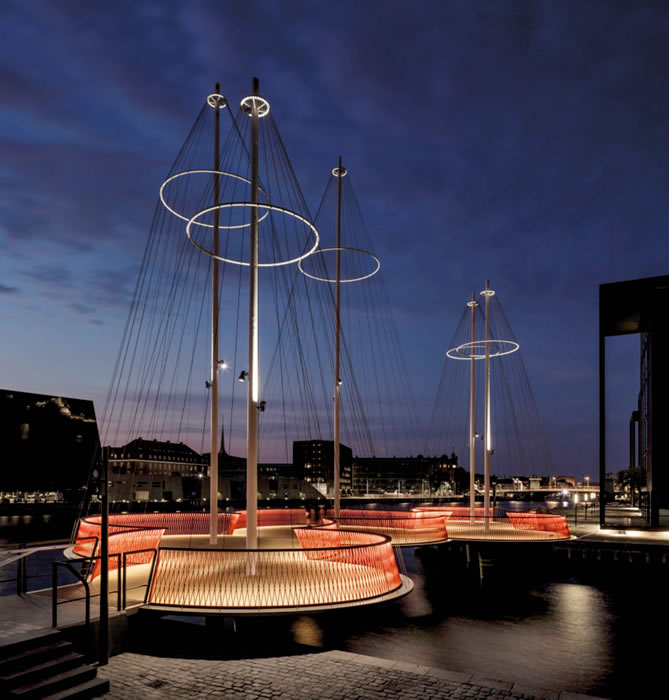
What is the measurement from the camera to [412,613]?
22.8 m

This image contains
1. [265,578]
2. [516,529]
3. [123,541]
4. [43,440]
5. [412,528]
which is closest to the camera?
[265,578]

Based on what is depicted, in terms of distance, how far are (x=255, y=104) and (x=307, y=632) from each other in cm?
1559

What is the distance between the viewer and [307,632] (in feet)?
65.4

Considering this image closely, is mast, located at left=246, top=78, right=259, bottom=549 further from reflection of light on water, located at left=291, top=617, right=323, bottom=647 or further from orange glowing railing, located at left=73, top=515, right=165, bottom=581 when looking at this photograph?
reflection of light on water, located at left=291, top=617, right=323, bottom=647

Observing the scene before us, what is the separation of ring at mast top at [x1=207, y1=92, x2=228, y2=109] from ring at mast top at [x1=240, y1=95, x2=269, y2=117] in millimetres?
6482

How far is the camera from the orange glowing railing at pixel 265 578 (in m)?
13.1

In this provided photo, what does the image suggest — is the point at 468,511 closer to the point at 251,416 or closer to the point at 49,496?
the point at 251,416

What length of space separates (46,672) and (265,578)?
4743mm

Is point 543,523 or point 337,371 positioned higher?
point 337,371

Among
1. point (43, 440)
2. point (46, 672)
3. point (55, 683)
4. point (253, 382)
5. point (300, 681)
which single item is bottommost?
point (300, 681)

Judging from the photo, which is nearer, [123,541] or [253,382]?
[253,382]

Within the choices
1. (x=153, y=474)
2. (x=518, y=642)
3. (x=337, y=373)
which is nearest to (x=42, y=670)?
(x=518, y=642)

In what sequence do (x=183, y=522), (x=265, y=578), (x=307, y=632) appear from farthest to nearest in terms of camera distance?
(x=183, y=522) → (x=307, y=632) → (x=265, y=578)

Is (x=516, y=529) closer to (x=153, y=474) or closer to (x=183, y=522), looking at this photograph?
(x=183, y=522)
